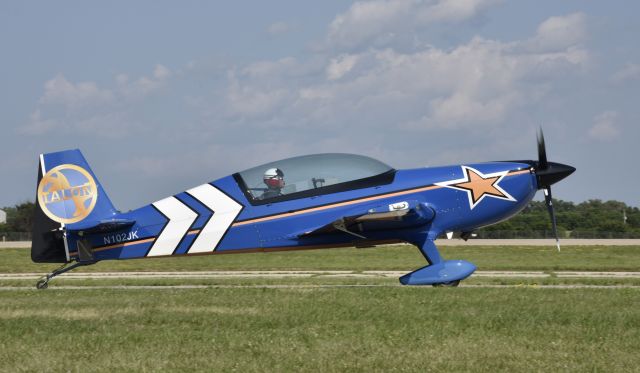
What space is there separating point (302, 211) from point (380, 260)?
20.3 metres

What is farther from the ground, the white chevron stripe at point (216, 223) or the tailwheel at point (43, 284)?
the white chevron stripe at point (216, 223)

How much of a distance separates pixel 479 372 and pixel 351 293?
7.19m

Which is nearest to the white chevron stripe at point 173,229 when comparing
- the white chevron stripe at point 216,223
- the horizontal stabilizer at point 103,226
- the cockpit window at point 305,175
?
the white chevron stripe at point 216,223

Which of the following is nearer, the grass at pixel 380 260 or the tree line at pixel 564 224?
the grass at pixel 380 260

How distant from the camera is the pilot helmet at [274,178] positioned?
17.0 meters

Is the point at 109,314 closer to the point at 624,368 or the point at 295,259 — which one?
the point at 624,368

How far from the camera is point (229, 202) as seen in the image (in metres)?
17.2

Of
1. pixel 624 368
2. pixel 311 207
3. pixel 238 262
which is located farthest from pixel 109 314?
pixel 238 262

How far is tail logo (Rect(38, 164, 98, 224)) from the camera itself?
17.7m

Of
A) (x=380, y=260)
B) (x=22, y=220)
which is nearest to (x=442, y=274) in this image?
(x=380, y=260)

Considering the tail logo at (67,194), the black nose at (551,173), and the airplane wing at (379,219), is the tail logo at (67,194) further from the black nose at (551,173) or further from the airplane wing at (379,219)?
the black nose at (551,173)

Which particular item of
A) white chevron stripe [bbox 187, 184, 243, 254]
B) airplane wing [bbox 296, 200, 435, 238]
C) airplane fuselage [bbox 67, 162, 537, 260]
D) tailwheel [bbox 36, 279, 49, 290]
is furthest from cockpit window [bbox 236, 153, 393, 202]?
tailwheel [bbox 36, 279, 49, 290]

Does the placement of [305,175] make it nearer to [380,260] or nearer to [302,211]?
[302,211]

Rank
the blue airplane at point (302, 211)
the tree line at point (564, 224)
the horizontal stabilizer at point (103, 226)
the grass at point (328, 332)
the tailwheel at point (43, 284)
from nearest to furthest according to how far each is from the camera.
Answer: the grass at point (328, 332) < the blue airplane at point (302, 211) < the horizontal stabilizer at point (103, 226) < the tailwheel at point (43, 284) < the tree line at point (564, 224)
